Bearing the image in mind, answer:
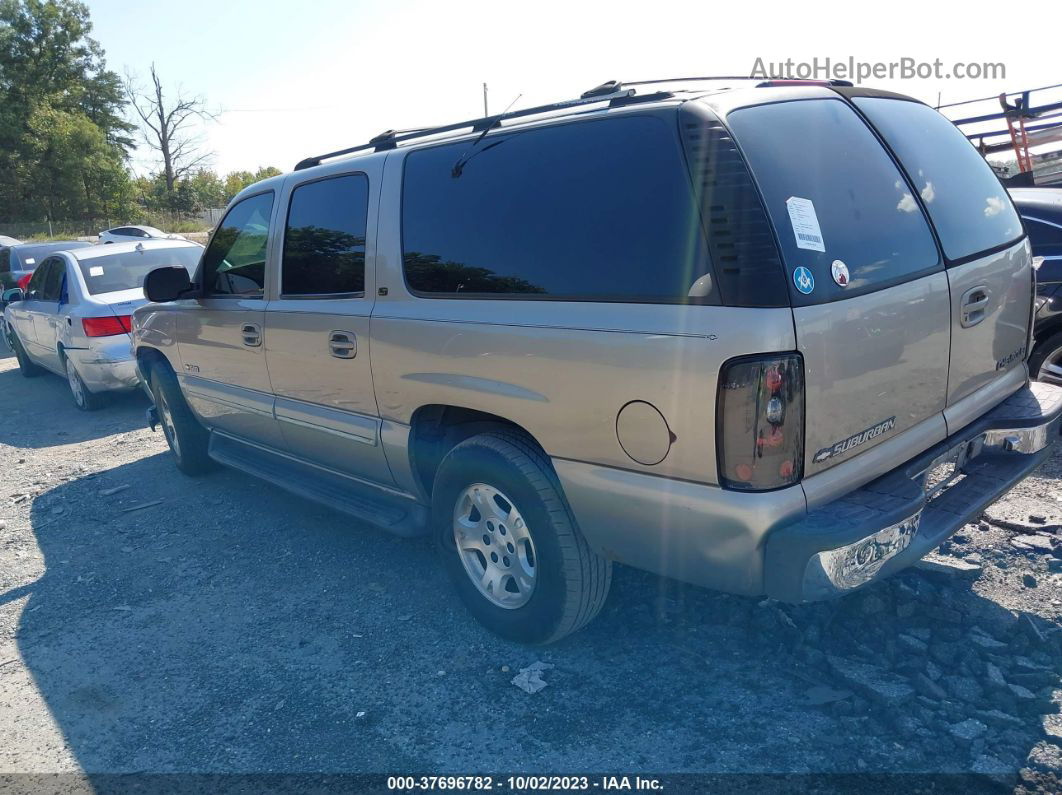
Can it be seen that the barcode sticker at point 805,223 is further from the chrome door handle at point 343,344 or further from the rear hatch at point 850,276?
the chrome door handle at point 343,344

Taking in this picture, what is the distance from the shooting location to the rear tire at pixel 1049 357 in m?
5.37

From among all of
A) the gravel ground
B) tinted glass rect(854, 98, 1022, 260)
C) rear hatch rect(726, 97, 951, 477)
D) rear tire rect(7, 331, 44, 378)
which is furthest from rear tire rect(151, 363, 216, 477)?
rear tire rect(7, 331, 44, 378)

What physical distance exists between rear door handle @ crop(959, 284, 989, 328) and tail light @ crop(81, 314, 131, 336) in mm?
7532

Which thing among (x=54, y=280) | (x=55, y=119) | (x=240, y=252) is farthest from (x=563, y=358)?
(x=55, y=119)

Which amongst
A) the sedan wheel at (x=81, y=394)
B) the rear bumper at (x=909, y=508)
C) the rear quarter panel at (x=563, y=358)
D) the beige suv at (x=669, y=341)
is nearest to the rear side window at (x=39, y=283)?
the sedan wheel at (x=81, y=394)

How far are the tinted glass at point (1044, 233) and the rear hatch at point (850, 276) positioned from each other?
3310mm

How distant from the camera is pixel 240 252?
4734 mm

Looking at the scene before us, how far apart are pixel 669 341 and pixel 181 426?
4519 mm

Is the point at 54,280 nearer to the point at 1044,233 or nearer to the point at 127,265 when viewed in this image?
the point at 127,265

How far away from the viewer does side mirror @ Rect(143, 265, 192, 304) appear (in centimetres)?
480


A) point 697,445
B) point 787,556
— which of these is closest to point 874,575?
point 787,556

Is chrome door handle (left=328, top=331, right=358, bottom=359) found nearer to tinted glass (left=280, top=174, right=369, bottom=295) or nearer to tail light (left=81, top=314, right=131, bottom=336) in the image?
tinted glass (left=280, top=174, right=369, bottom=295)

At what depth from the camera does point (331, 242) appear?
4.00 metres

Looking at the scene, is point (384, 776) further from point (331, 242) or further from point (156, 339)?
point (156, 339)
